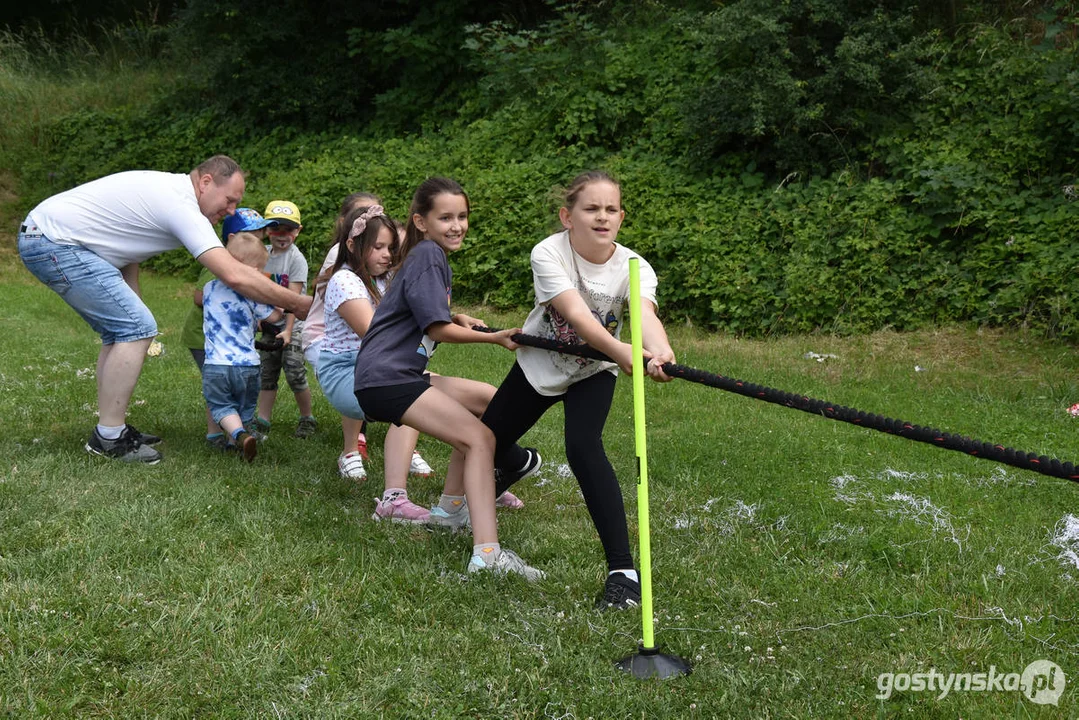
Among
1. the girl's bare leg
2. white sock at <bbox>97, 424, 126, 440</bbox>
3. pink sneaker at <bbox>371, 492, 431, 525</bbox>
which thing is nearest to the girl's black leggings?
the girl's bare leg

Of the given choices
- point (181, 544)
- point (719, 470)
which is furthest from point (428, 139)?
point (181, 544)

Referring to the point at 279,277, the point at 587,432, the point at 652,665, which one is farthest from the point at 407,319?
the point at 279,277

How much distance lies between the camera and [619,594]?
361 centimetres

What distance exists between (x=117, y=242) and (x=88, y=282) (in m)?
0.28

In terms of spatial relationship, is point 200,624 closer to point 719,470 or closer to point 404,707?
point 404,707

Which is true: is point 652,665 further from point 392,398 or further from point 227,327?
point 227,327

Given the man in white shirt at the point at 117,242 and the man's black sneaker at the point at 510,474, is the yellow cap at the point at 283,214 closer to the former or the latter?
the man in white shirt at the point at 117,242

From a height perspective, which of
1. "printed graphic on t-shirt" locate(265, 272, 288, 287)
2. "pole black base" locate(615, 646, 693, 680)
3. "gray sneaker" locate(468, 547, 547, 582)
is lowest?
"gray sneaker" locate(468, 547, 547, 582)

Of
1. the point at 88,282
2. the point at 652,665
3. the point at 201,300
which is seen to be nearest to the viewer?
the point at 652,665

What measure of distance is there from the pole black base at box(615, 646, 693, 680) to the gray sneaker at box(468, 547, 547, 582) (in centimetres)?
77

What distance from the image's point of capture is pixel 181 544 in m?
4.09

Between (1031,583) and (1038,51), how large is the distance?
23.7 ft

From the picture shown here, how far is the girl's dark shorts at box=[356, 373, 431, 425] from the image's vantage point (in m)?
4.09

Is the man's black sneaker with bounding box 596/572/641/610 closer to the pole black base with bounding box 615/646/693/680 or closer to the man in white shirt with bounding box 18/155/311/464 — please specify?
the pole black base with bounding box 615/646/693/680
